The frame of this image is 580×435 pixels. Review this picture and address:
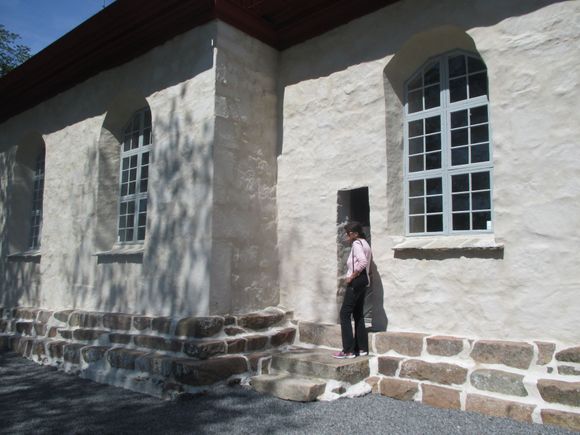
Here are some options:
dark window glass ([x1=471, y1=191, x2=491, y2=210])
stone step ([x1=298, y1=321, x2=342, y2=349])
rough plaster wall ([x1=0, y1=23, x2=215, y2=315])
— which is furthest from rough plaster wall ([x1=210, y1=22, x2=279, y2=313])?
dark window glass ([x1=471, y1=191, x2=491, y2=210])

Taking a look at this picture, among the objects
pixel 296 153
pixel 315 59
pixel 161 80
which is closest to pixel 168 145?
pixel 161 80

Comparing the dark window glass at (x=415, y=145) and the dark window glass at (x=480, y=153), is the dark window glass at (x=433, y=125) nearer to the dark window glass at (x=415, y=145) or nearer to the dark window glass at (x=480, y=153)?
the dark window glass at (x=415, y=145)

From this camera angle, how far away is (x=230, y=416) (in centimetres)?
448

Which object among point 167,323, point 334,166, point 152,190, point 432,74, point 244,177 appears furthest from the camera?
point 152,190

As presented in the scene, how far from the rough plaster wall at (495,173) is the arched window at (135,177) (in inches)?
83.9

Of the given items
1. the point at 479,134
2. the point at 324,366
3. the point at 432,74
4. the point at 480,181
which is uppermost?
the point at 432,74

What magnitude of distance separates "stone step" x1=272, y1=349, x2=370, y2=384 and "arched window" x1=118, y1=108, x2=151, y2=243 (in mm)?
3051

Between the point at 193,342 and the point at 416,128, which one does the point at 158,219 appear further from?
the point at 416,128

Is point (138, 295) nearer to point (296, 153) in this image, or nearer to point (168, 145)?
point (168, 145)

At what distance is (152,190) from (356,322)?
3.07 metres

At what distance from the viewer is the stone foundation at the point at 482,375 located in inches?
161

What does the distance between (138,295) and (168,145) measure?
1921 millimetres

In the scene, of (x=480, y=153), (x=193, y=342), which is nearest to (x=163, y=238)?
(x=193, y=342)

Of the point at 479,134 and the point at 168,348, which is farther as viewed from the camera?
the point at 168,348
